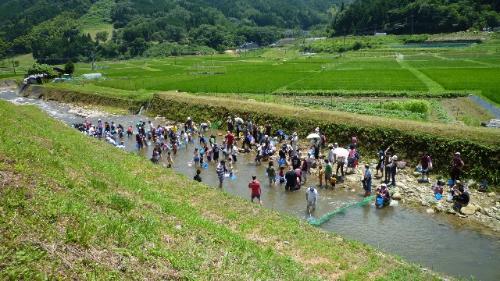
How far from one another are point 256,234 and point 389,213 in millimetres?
8420

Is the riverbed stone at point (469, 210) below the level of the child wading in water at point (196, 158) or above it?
below

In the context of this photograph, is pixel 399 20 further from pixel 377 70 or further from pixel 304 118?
pixel 304 118

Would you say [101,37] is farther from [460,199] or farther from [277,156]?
[460,199]

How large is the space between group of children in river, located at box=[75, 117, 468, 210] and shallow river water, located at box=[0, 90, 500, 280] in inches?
31.1

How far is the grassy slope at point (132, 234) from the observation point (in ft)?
24.4

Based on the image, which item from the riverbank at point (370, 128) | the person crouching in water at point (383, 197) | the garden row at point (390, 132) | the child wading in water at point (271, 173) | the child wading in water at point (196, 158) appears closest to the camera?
the person crouching in water at point (383, 197)

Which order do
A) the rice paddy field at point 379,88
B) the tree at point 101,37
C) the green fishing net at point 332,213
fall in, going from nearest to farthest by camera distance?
the green fishing net at point 332,213, the rice paddy field at point 379,88, the tree at point 101,37

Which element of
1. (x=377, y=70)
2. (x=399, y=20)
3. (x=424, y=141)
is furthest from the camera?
(x=399, y=20)

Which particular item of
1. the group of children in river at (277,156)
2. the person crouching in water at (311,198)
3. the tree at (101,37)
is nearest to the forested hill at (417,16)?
the tree at (101,37)

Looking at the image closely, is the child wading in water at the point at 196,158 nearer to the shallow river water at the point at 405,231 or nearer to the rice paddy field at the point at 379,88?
the shallow river water at the point at 405,231

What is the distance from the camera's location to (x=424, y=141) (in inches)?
1011

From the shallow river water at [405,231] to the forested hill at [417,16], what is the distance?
404 ft

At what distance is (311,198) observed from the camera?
1950 cm

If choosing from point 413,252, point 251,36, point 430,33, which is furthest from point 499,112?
point 251,36
